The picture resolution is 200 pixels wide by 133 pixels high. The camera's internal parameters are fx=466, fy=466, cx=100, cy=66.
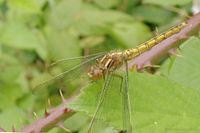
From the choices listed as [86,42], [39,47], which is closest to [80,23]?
[86,42]

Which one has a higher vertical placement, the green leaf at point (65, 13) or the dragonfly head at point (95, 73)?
the green leaf at point (65, 13)

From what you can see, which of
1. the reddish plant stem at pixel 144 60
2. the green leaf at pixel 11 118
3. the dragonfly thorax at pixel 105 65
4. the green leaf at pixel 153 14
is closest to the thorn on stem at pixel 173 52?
the reddish plant stem at pixel 144 60

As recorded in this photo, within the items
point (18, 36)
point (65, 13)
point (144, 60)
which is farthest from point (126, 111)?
point (65, 13)

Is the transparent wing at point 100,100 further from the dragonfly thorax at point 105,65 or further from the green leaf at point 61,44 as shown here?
the green leaf at point 61,44

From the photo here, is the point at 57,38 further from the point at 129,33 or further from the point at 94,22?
the point at 129,33

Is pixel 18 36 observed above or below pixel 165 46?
above

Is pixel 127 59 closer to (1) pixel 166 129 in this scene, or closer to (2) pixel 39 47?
(1) pixel 166 129
